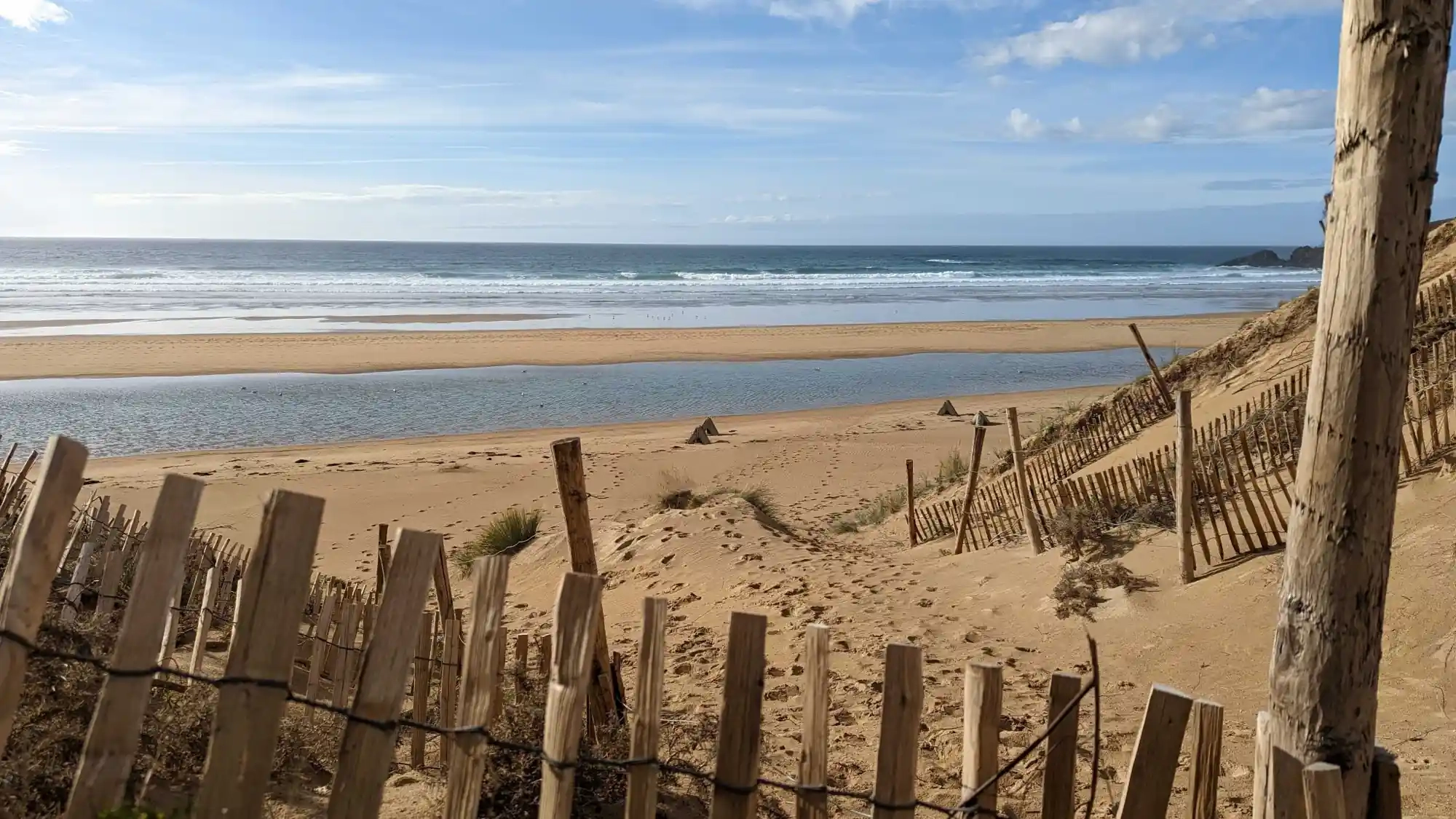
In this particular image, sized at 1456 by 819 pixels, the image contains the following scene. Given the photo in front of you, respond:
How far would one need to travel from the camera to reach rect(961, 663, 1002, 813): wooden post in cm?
244

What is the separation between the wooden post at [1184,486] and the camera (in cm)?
656

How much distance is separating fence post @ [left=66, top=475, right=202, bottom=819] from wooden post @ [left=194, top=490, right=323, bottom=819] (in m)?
0.17

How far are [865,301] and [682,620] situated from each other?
4121 centimetres

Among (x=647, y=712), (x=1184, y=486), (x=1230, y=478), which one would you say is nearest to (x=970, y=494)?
(x=1230, y=478)

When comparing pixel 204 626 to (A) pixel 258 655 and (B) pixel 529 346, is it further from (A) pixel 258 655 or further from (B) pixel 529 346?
(B) pixel 529 346

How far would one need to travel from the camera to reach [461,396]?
72.4 feet

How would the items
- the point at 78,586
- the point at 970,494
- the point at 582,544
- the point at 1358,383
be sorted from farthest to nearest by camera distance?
the point at 970,494
the point at 78,586
the point at 582,544
the point at 1358,383

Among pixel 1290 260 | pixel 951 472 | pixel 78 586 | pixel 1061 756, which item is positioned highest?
pixel 1290 260

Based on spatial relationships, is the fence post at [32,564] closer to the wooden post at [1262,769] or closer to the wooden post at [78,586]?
the wooden post at [78,586]

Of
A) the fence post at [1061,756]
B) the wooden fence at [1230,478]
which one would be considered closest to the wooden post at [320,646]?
the fence post at [1061,756]

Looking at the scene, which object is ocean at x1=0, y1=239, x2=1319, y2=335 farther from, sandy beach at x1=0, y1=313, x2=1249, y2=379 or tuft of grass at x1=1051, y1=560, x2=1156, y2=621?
tuft of grass at x1=1051, y1=560, x2=1156, y2=621

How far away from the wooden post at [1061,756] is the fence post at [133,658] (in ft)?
6.53

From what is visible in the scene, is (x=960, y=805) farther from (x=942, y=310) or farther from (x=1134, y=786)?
(x=942, y=310)

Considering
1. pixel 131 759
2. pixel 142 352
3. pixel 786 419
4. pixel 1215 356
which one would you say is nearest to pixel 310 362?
pixel 142 352
